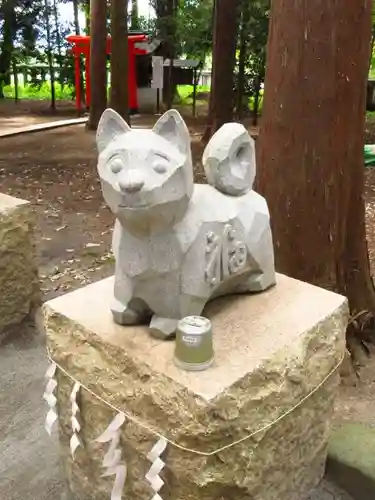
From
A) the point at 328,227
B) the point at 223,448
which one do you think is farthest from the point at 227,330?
the point at 328,227

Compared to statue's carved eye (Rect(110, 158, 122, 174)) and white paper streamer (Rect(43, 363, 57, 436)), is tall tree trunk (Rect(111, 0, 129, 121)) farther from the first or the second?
statue's carved eye (Rect(110, 158, 122, 174))

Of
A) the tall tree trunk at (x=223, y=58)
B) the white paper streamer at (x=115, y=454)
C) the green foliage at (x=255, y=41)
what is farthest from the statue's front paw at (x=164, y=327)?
the green foliage at (x=255, y=41)

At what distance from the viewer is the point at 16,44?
1312cm

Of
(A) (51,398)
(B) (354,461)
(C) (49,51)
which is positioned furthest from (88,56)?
(B) (354,461)

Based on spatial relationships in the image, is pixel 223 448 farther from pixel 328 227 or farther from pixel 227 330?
pixel 328 227

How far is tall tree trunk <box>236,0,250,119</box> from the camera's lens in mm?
7949

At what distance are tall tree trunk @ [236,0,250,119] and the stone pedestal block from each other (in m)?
6.09

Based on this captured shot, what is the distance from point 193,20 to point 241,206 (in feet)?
28.8

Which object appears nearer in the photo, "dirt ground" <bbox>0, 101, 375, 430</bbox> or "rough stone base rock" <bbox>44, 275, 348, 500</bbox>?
"rough stone base rock" <bbox>44, 275, 348, 500</bbox>

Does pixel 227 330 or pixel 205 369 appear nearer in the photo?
pixel 205 369

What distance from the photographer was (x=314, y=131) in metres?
2.32

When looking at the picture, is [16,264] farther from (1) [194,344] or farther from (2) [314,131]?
(1) [194,344]

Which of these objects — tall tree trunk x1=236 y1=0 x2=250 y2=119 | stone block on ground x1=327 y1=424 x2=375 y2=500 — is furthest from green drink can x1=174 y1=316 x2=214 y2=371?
tall tree trunk x1=236 y1=0 x2=250 y2=119

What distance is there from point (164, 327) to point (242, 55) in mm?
7591
